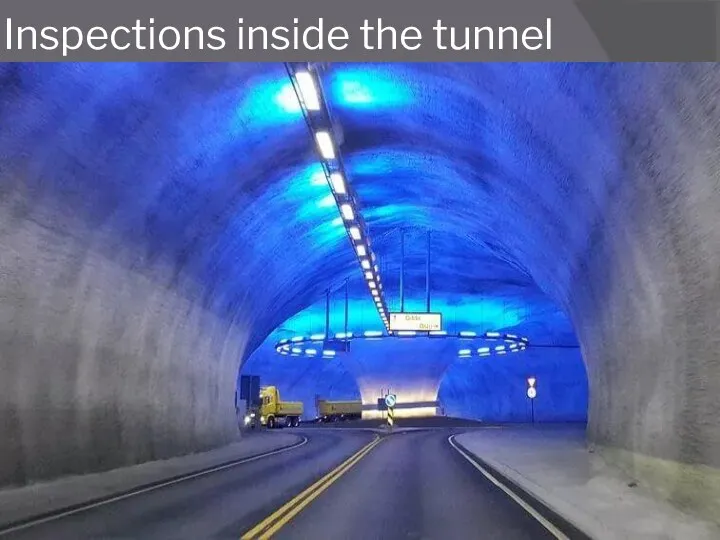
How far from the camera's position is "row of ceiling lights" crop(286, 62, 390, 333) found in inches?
567

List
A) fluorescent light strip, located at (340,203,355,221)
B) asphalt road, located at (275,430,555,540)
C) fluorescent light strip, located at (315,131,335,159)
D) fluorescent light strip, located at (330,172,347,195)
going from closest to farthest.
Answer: asphalt road, located at (275,430,555,540), fluorescent light strip, located at (315,131,335,159), fluorescent light strip, located at (330,172,347,195), fluorescent light strip, located at (340,203,355,221)

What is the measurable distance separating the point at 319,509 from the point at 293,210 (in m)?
13.9

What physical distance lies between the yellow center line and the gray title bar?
19.3 ft

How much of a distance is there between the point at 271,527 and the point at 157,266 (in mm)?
10756

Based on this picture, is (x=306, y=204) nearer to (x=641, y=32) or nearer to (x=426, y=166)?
(x=426, y=166)

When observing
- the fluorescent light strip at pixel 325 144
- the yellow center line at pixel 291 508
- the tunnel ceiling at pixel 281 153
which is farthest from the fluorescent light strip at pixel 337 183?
the yellow center line at pixel 291 508

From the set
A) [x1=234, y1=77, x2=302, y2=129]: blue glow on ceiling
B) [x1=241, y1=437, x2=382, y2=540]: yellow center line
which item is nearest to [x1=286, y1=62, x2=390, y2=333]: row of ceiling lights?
[x1=234, y1=77, x2=302, y2=129]: blue glow on ceiling

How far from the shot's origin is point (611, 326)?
712 inches

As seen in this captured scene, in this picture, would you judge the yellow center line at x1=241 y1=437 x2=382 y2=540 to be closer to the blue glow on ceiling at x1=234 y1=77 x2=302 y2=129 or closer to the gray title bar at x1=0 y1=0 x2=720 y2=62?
the gray title bar at x1=0 y1=0 x2=720 y2=62

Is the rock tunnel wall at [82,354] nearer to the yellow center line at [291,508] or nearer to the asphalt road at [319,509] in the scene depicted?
the asphalt road at [319,509]

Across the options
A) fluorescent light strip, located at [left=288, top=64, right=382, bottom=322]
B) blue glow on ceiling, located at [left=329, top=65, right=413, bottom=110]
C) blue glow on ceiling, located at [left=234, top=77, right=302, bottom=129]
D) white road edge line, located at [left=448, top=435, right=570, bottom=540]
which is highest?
blue glow on ceiling, located at [left=329, top=65, right=413, bottom=110]

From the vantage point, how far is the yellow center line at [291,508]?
1070cm

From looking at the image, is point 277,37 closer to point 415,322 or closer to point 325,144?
point 325,144

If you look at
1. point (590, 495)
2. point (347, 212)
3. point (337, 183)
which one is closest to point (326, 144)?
point (337, 183)
